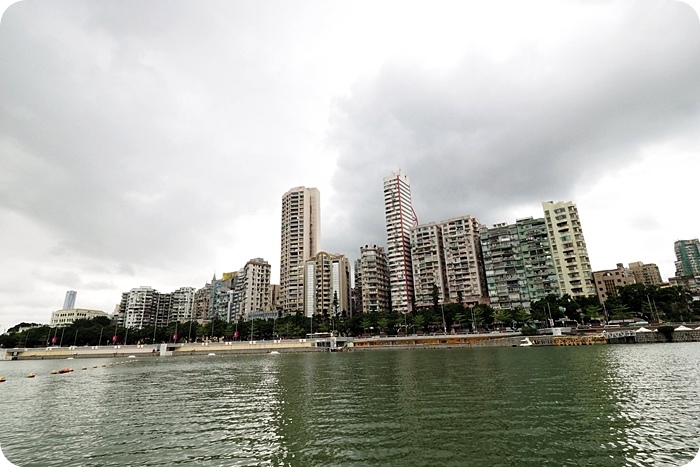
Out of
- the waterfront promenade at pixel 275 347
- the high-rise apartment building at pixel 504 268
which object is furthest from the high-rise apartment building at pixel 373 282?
the high-rise apartment building at pixel 504 268

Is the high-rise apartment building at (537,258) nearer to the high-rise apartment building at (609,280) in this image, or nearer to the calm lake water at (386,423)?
the high-rise apartment building at (609,280)

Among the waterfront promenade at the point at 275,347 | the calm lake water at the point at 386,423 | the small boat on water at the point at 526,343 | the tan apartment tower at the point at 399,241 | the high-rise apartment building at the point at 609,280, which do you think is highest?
the tan apartment tower at the point at 399,241

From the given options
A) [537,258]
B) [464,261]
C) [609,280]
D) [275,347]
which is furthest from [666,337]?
[275,347]

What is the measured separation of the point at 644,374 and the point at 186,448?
137ft

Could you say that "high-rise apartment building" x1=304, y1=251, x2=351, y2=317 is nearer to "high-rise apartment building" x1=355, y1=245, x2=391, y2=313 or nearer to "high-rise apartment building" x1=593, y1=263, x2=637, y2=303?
"high-rise apartment building" x1=355, y1=245, x2=391, y2=313

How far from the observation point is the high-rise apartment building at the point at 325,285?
18100 centimetres

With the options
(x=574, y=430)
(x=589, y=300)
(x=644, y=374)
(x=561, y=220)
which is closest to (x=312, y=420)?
(x=574, y=430)

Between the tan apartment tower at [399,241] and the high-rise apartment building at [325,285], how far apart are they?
82.5 ft

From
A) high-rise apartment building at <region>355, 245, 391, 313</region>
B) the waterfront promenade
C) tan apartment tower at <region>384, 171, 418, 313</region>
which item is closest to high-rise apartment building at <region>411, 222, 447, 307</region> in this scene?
tan apartment tower at <region>384, 171, 418, 313</region>

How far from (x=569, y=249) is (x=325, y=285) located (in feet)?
355

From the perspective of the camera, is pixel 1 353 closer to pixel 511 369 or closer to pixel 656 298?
pixel 511 369

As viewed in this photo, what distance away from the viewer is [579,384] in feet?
105

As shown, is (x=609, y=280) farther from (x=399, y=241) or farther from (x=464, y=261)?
(x=399, y=241)

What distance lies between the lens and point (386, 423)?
22359 millimetres
